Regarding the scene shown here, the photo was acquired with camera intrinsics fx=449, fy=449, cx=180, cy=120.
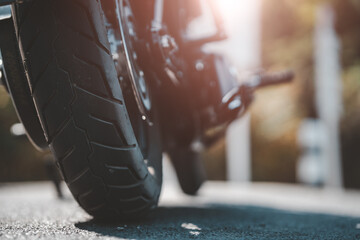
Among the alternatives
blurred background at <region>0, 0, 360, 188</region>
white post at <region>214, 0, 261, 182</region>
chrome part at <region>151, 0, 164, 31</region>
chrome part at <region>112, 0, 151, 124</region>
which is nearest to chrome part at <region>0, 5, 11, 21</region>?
chrome part at <region>112, 0, 151, 124</region>

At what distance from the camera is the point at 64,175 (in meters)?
1.60

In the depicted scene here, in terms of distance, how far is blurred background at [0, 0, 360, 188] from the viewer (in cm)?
897

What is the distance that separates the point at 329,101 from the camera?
338 inches

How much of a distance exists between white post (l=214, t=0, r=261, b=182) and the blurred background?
22 mm

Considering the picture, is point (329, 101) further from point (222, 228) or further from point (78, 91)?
point (78, 91)

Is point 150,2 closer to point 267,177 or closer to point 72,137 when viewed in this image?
point 72,137

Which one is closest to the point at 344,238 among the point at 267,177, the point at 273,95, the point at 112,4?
the point at 112,4

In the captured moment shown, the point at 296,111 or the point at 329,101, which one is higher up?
the point at 329,101

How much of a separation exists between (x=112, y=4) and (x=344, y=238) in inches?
48.1

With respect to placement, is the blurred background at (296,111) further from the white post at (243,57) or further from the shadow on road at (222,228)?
the shadow on road at (222,228)

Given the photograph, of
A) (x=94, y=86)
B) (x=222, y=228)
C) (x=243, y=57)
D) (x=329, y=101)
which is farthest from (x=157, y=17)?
(x=243, y=57)

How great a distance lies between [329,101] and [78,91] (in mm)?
7798

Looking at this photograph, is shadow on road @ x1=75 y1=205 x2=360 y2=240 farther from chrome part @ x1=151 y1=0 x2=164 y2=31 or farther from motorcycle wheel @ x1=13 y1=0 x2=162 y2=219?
chrome part @ x1=151 y1=0 x2=164 y2=31

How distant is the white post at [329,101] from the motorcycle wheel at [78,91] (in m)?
7.52
